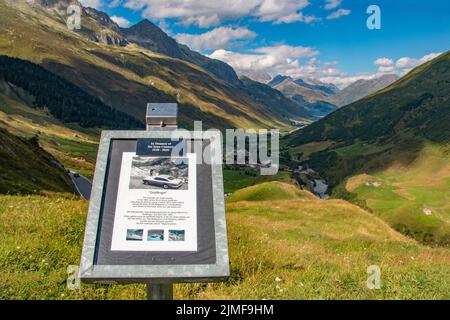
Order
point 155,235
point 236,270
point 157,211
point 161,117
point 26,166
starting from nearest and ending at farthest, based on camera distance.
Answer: point 155,235
point 157,211
point 161,117
point 236,270
point 26,166

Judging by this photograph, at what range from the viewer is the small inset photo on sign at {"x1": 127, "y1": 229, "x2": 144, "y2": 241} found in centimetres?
941

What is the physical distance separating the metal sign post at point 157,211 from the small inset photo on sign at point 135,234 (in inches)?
0.8

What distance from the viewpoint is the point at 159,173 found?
34.1 ft

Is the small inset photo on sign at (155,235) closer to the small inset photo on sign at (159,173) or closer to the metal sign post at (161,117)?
the small inset photo on sign at (159,173)

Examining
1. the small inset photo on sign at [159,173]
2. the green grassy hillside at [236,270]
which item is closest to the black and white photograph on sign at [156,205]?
the small inset photo on sign at [159,173]

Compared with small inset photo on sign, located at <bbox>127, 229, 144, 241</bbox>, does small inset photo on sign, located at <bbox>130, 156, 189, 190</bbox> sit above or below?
above

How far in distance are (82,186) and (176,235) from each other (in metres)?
138

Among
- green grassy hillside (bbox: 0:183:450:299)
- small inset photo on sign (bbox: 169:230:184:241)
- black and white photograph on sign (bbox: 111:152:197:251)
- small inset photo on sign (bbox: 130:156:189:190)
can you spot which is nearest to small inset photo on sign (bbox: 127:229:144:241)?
black and white photograph on sign (bbox: 111:152:197:251)

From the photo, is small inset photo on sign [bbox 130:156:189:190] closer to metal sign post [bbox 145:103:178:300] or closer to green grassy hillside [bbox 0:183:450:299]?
metal sign post [bbox 145:103:178:300]

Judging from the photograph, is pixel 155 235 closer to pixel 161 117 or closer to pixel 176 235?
pixel 176 235

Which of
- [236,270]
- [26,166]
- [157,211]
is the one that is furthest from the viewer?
[26,166]

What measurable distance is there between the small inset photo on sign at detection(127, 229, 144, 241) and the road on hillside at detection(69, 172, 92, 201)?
116628 mm

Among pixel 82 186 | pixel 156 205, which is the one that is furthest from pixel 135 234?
pixel 82 186
